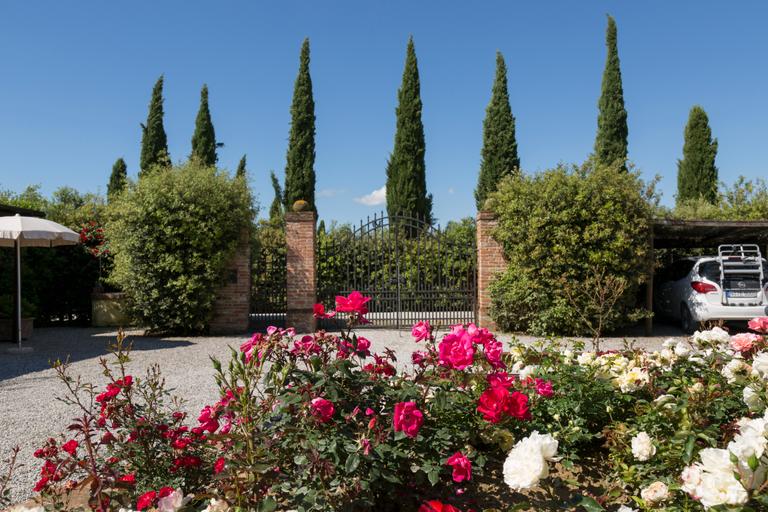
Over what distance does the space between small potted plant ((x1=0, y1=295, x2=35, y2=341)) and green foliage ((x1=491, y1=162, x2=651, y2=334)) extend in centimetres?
869

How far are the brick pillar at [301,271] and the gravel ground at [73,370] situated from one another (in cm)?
110

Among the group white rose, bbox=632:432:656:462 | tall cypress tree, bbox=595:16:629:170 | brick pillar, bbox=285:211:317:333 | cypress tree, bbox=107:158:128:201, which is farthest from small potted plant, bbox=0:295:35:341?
tall cypress tree, bbox=595:16:629:170

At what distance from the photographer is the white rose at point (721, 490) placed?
147 centimetres

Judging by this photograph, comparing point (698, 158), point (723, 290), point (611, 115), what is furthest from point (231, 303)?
point (698, 158)

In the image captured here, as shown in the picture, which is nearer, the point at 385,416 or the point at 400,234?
the point at 385,416

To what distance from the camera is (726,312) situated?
9.15 m

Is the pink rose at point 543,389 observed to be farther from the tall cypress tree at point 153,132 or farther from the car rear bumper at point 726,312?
the tall cypress tree at point 153,132

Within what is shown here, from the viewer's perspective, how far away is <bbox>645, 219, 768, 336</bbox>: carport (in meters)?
9.84

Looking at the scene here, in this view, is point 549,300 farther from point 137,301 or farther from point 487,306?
point 137,301

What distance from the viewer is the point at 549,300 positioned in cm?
963

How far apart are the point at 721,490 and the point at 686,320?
9.84 meters

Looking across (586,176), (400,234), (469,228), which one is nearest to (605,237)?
(586,176)

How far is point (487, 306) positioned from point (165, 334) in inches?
252

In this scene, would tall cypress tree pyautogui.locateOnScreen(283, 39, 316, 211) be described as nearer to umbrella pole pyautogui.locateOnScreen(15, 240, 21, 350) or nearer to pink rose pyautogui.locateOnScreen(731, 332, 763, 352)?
umbrella pole pyautogui.locateOnScreen(15, 240, 21, 350)
